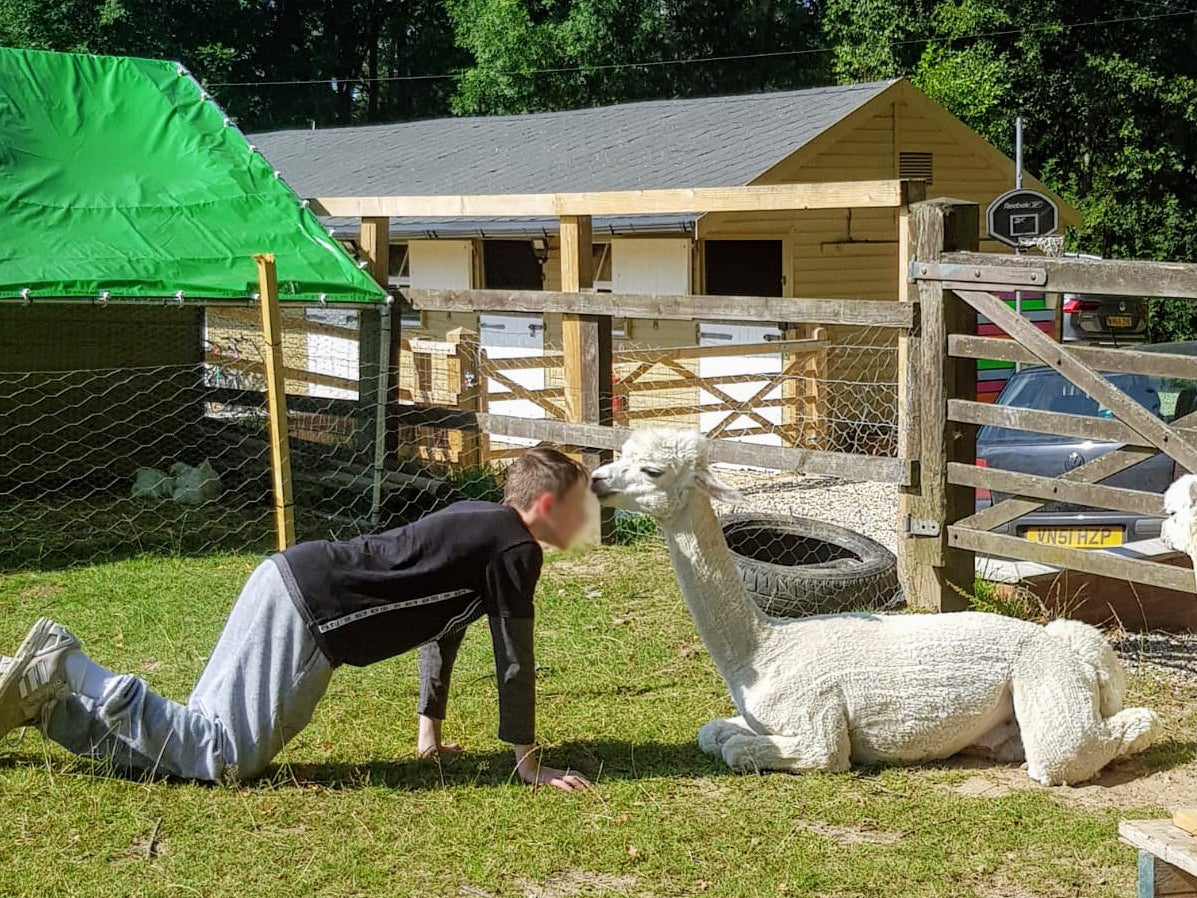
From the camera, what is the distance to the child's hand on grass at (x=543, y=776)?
483cm

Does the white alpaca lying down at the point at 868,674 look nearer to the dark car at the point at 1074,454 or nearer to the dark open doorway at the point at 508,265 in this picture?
the dark car at the point at 1074,454

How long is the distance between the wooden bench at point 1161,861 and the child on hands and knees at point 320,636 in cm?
198

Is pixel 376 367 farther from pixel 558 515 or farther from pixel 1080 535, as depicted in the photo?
pixel 558 515

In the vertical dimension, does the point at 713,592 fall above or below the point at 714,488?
below

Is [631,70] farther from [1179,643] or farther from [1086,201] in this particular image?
[1179,643]

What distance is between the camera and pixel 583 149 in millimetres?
20609

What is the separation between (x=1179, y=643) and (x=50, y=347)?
358 inches

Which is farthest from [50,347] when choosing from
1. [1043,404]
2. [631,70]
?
[631,70]

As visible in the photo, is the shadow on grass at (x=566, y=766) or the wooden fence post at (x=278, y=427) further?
the wooden fence post at (x=278, y=427)

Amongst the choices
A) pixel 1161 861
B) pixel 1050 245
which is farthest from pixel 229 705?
pixel 1050 245

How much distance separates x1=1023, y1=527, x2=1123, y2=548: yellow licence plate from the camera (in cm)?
752

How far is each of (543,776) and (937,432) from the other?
9.76ft

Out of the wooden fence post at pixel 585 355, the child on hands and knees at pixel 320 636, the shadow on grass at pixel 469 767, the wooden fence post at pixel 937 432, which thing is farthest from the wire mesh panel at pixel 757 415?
the child on hands and knees at pixel 320 636

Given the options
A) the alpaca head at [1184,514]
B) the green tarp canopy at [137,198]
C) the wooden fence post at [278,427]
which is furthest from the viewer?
the green tarp canopy at [137,198]
